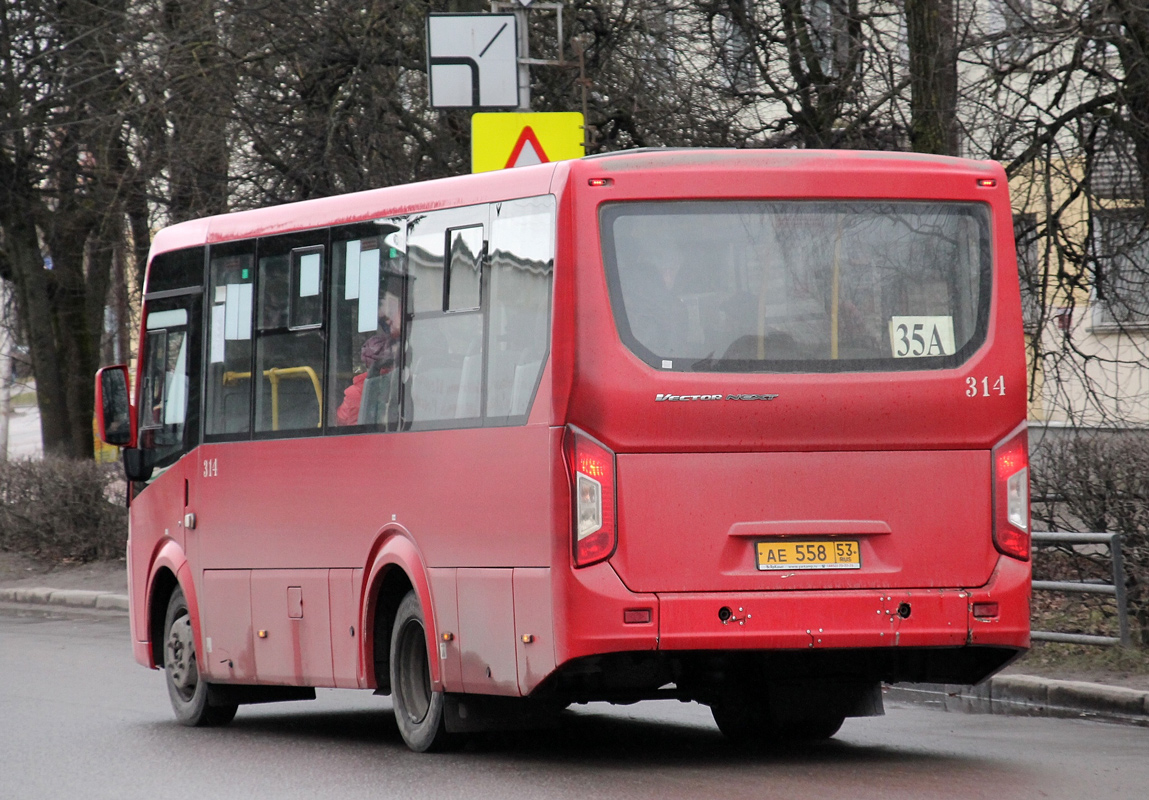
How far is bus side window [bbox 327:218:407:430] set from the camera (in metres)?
10.1

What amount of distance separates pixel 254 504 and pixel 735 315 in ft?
12.1

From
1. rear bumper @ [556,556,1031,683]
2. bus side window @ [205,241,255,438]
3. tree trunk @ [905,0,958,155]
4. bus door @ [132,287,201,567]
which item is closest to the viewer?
rear bumper @ [556,556,1031,683]

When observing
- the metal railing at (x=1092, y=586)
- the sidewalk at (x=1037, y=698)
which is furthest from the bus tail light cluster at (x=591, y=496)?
the metal railing at (x=1092, y=586)

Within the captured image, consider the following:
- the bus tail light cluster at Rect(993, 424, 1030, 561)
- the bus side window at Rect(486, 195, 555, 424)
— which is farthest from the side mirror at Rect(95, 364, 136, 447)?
the bus tail light cluster at Rect(993, 424, 1030, 561)

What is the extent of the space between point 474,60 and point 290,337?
13.3ft

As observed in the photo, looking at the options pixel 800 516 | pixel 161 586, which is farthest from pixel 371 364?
pixel 161 586

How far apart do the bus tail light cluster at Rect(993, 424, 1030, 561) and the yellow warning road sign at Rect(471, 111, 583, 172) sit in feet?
17.0

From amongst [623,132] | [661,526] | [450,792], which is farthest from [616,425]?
[623,132]

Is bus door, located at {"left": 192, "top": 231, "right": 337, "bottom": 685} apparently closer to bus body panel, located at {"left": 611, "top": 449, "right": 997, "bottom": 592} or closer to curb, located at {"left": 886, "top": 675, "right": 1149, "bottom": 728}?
bus body panel, located at {"left": 611, "top": 449, "right": 997, "bottom": 592}

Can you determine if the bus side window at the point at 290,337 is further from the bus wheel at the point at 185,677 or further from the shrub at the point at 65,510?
the shrub at the point at 65,510

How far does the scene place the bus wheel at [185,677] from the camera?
12.0 m

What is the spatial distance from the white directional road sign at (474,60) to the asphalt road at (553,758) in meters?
4.46

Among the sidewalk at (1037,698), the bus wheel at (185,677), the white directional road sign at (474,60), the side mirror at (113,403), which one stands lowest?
the sidewalk at (1037,698)

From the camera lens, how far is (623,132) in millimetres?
18953
